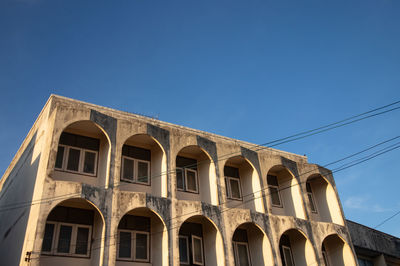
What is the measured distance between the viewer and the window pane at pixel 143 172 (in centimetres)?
1964

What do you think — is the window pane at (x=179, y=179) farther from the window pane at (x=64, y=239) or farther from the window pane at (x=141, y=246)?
the window pane at (x=64, y=239)

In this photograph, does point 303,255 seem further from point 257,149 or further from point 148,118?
point 148,118

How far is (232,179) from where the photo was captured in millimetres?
22812

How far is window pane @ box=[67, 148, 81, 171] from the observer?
18.1m

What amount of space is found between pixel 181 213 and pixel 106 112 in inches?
244

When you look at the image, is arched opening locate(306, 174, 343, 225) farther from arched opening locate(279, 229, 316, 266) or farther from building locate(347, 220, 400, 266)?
building locate(347, 220, 400, 266)

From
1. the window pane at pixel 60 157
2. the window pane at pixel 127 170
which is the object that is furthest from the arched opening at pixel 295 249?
the window pane at pixel 60 157

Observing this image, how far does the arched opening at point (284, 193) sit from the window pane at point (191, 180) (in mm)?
4709

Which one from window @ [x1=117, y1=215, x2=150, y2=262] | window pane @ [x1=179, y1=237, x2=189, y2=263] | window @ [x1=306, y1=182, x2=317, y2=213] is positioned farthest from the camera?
window @ [x1=306, y1=182, x2=317, y2=213]

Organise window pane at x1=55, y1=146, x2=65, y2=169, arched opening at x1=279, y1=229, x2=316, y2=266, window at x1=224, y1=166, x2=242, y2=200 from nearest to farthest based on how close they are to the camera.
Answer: window pane at x1=55, y1=146, x2=65, y2=169, arched opening at x1=279, y1=229, x2=316, y2=266, window at x1=224, y1=166, x2=242, y2=200

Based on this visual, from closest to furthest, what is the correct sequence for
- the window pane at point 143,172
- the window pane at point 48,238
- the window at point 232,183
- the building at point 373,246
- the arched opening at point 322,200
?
the window pane at point 48,238 → the window pane at point 143,172 → the window at point 232,183 → the arched opening at point 322,200 → the building at point 373,246

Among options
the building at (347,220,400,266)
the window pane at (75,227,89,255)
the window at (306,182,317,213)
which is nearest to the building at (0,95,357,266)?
the window pane at (75,227,89,255)

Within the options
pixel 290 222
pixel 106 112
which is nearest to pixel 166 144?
pixel 106 112

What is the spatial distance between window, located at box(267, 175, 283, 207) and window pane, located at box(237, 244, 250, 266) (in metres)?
3.58
